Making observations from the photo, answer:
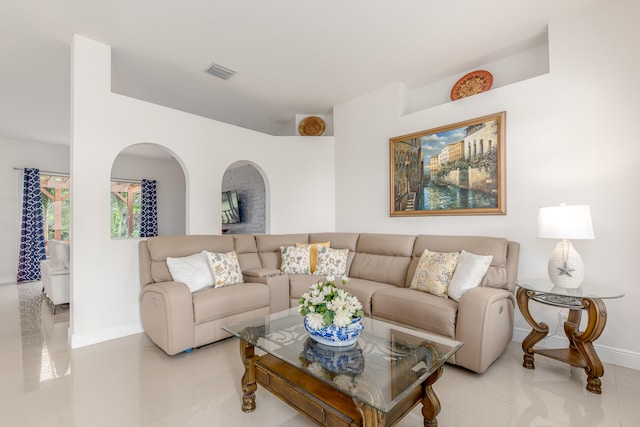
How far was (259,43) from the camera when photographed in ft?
9.18

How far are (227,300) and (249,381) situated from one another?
3.24 ft

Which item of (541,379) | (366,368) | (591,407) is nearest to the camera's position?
(366,368)

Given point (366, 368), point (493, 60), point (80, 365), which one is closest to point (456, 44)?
point (493, 60)

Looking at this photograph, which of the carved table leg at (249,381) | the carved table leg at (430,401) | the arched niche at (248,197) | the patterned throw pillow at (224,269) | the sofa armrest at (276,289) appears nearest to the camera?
the carved table leg at (430,401)

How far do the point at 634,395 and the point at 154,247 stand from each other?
147 inches

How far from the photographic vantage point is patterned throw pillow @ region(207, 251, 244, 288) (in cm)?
286

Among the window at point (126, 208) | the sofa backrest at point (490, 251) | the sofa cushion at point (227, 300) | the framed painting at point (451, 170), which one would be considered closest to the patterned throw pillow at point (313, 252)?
the sofa cushion at point (227, 300)

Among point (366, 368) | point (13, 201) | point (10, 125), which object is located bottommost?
point (366, 368)

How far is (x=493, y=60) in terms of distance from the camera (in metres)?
3.14

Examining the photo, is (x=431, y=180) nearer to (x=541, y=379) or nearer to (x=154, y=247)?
(x=541, y=379)

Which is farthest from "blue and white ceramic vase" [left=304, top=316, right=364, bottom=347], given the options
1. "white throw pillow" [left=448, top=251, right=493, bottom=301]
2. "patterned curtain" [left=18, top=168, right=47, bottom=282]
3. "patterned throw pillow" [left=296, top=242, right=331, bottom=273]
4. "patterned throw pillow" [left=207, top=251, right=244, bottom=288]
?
"patterned curtain" [left=18, top=168, right=47, bottom=282]

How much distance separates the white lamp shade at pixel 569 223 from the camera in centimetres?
204

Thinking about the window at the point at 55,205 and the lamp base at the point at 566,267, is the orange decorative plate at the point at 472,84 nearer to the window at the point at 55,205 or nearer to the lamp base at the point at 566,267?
the lamp base at the point at 566,267

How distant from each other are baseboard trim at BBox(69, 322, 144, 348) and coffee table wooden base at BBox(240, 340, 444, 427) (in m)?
1.85
